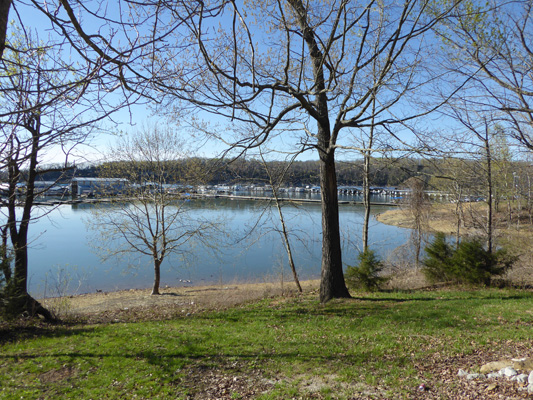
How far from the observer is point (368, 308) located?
7.98 meters

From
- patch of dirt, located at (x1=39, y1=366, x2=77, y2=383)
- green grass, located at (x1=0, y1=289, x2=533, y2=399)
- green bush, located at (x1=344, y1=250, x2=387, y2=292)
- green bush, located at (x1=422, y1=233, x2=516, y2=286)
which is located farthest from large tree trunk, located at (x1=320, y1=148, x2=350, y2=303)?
patch of dirt, located at (x1=39, y1=366, x2=77, y2=383)

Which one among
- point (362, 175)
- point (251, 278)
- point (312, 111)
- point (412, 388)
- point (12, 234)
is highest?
point (312, 111)

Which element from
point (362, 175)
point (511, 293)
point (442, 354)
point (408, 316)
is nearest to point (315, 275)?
point (362, 175)

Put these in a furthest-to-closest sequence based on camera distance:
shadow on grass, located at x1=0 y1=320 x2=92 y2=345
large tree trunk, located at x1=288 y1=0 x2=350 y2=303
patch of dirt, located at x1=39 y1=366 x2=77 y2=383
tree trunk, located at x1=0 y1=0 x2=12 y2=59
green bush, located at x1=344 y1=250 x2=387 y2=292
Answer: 1. green bush, located at x1=344 y1=250 x2=387 y2=292
2. large tree trunk, located at x1=288 y1=0 x2=350 y2=303
3. shadow on grass, located at x1=0 y1=320 x2=92 y2=345
4. patch of dirt, located at x1=39 y1=366 x2=77 y2=383
5. tree trunk, located at x1=0 y1=0 x2=12 y2=59

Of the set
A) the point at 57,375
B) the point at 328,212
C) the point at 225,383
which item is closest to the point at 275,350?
the point at 225,383

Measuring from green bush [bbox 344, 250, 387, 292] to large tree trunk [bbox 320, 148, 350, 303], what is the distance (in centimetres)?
217

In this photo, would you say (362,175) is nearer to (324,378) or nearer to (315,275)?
(315,275)

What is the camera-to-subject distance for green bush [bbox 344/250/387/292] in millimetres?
10812

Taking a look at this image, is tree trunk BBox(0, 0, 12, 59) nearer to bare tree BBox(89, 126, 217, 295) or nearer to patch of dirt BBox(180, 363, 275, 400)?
patch of dirt BBox(180, 363, 275, 400)

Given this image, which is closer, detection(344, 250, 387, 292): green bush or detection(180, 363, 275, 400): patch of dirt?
detection(180, 363, 275, 400): patch of dirt

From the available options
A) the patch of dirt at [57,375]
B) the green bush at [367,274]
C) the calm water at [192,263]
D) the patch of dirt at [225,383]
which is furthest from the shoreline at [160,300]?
the patch of dirt at [225,383]

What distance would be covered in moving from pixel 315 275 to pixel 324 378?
1416cm

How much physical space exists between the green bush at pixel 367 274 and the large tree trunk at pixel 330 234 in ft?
7.13

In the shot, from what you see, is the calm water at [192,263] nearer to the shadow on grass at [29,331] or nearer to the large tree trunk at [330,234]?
the large tree trunk at [330,234]
